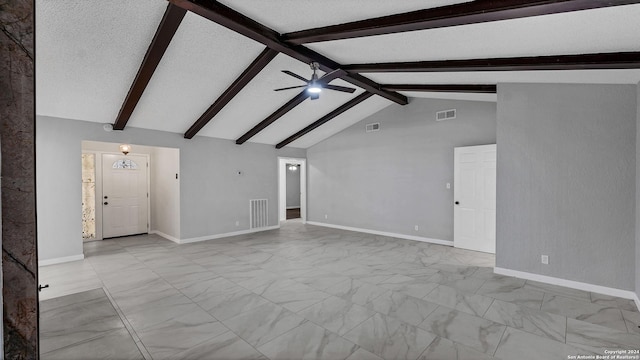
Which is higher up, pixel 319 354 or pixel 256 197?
pixel 256 197

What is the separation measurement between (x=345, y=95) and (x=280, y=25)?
3.08m

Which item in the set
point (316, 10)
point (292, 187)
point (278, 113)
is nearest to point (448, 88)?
point (316, 10)

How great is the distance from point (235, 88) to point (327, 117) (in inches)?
119

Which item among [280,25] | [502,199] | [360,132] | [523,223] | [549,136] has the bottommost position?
[523,223]

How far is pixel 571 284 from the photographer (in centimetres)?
391

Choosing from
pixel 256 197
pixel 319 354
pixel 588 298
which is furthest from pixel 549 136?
pixel 256 197

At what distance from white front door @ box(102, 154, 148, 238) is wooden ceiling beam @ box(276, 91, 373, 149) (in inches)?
156

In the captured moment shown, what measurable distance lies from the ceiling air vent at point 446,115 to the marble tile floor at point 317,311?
3.04 metres

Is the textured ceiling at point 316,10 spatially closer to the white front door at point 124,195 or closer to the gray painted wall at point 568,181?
the gray painted wall at point 568,181

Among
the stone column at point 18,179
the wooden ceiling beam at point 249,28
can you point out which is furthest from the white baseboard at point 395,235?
the stone column at point 18,179

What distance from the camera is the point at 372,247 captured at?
6.19 m

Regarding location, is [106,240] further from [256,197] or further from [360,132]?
[360,132]

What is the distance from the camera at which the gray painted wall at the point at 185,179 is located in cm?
500

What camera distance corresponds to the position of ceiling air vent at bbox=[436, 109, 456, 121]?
20.5 ft
